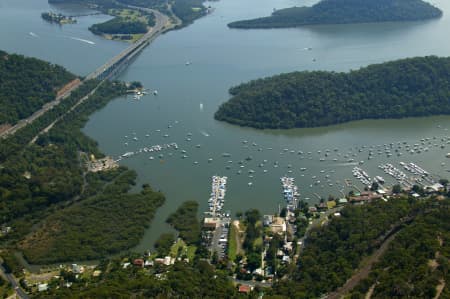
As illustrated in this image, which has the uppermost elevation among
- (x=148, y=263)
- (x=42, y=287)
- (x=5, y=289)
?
(x=148, y=263)

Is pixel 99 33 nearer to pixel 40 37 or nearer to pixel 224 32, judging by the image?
pixel 40 37

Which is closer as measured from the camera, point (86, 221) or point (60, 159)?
point (86, 221)

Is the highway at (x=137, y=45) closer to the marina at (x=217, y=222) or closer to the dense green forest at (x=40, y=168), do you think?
the dense green forest at (x=40, y=168)

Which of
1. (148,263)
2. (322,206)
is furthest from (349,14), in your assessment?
(148,263)

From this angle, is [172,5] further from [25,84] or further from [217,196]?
[217,196]

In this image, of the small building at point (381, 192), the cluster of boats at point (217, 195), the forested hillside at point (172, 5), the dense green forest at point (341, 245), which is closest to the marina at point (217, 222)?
the cluster of boats at point (217, 195)

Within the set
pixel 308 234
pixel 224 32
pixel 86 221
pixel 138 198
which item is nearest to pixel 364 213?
pixel 308 234
